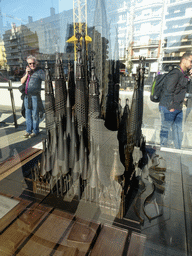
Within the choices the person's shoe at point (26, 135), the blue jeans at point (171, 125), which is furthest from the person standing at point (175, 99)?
the person's shoe at point (26, 135)

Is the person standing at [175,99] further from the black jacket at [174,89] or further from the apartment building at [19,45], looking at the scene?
the apartment building at [19,45]

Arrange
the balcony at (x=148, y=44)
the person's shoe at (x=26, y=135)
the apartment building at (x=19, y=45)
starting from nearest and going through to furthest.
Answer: the balcony at (x=148, y=44) < the apartment building at (x=19, y=45) < the person's shoe at (x=26, y=135)

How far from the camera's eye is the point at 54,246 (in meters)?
1.18

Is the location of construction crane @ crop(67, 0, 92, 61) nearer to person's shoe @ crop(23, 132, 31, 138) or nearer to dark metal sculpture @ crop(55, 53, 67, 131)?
dark metal sculpture @ crop(55, 53, 67, 131)

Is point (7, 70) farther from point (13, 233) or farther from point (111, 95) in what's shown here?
point (13, 233)

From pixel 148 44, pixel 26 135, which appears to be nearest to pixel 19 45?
pixel 26 135

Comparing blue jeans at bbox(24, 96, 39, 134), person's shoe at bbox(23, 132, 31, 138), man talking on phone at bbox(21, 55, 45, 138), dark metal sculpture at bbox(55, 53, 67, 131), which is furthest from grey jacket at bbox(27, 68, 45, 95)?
person's shoe at bbox(23, 132, 31, 138)

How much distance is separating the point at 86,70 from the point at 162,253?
1577mm

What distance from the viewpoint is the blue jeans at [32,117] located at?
1.94m

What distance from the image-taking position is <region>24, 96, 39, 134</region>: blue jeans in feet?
6.36

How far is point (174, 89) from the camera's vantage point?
1.61 metres

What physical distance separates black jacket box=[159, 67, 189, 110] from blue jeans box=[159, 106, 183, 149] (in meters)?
0.07

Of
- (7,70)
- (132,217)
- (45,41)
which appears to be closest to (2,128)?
(7,70)

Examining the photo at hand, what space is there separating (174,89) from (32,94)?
157 cm
